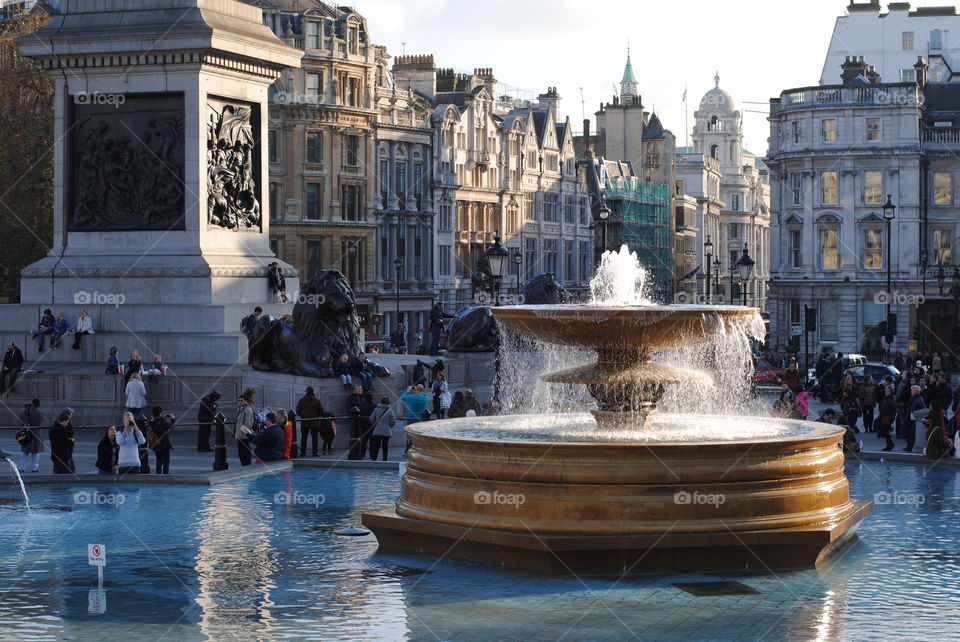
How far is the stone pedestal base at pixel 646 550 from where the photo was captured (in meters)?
14.1

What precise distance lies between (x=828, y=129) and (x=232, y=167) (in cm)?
5066

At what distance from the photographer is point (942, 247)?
76.8 metres

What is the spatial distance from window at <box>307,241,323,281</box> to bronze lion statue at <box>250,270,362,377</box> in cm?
4453

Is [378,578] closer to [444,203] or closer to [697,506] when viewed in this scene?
[697,506]

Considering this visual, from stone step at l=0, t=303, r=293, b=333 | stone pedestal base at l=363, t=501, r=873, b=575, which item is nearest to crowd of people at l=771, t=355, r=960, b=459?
stone pedestal base at l=363, t=501, r=873, b=575

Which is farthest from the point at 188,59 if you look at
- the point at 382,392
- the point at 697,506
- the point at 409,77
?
the point at 409,77

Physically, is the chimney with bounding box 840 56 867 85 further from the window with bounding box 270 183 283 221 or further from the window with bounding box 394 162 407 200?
the window with bounding box 270 183 283 221

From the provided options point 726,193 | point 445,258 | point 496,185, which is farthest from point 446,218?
point 726,193

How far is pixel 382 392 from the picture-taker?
27.4 m

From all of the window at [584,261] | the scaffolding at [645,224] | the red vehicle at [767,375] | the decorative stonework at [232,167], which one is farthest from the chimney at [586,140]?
the decorative stonework at [232,167]

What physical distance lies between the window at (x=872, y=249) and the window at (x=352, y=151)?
23219mm

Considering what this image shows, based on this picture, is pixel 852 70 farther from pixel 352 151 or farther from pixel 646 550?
pixel 646 550

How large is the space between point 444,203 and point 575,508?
71660 millimetres

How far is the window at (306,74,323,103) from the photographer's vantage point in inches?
2820
